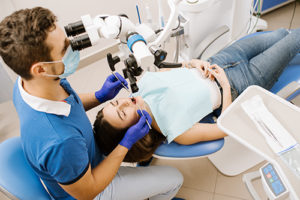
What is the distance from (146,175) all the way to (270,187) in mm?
635

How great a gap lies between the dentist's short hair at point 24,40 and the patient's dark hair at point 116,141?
1.62ft

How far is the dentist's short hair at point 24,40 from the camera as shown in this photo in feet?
2.59

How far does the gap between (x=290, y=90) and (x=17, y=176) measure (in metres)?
1.52

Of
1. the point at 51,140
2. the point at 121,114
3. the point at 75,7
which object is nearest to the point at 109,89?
the point at 121,114

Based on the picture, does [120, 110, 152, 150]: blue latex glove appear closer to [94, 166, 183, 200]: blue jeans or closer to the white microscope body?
[94, 166, 183, 200]: blue jeans

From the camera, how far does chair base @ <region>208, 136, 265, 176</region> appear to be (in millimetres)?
1530

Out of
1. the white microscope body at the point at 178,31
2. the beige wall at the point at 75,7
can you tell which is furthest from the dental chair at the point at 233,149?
the beige wall at the point at 75,7

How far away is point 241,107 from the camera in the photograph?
A: 0.96 metres

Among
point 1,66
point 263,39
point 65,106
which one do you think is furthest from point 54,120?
Result: point 1,66

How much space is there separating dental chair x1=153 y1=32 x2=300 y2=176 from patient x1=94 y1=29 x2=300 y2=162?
4 cm

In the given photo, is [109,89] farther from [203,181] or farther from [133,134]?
[203,181]

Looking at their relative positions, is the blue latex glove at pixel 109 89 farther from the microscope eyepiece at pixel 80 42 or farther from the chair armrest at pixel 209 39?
the chair armrest at pixel 209 39

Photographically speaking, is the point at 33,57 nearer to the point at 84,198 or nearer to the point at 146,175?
the point at 84,198

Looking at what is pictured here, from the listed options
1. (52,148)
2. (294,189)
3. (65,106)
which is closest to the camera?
(294,189)
